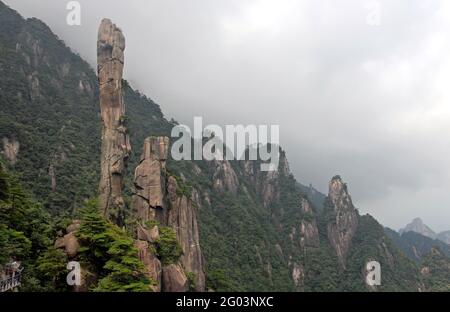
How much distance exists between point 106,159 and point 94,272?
16.8 metres

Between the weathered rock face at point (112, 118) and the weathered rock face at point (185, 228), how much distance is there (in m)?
7.02

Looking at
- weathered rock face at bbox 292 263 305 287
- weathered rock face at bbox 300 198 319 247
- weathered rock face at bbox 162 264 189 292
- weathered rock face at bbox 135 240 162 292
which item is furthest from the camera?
weathered rock face at bbox 300 198 319 247

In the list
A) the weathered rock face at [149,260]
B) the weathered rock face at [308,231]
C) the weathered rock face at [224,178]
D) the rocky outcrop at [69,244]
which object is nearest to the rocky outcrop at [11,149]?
the weathered rock face at [149,260]

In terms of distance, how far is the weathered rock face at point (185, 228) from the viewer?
145ft

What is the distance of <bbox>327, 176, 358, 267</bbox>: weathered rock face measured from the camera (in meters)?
136

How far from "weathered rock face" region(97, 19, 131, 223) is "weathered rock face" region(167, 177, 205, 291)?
23.0ft

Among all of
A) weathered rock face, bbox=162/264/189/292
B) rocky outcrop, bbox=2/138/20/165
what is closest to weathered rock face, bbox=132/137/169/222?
weathered rock face, bbox=162/264/189/292

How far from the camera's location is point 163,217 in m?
42.1

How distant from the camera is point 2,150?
63.8m

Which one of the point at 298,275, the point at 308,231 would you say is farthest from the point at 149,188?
the point at 308,231

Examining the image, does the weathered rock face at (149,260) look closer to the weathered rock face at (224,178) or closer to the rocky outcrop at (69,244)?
the rocky outcrop at (69,244)

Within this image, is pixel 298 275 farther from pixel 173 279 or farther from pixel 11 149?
pixel 173 279

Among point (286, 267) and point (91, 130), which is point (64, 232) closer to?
point (91, 130)

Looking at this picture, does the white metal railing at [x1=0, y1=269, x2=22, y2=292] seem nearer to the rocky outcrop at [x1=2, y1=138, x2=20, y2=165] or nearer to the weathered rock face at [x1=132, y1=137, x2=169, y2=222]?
the weathered rock face at [x1=132, y1=137, x2=169, y2=222]
